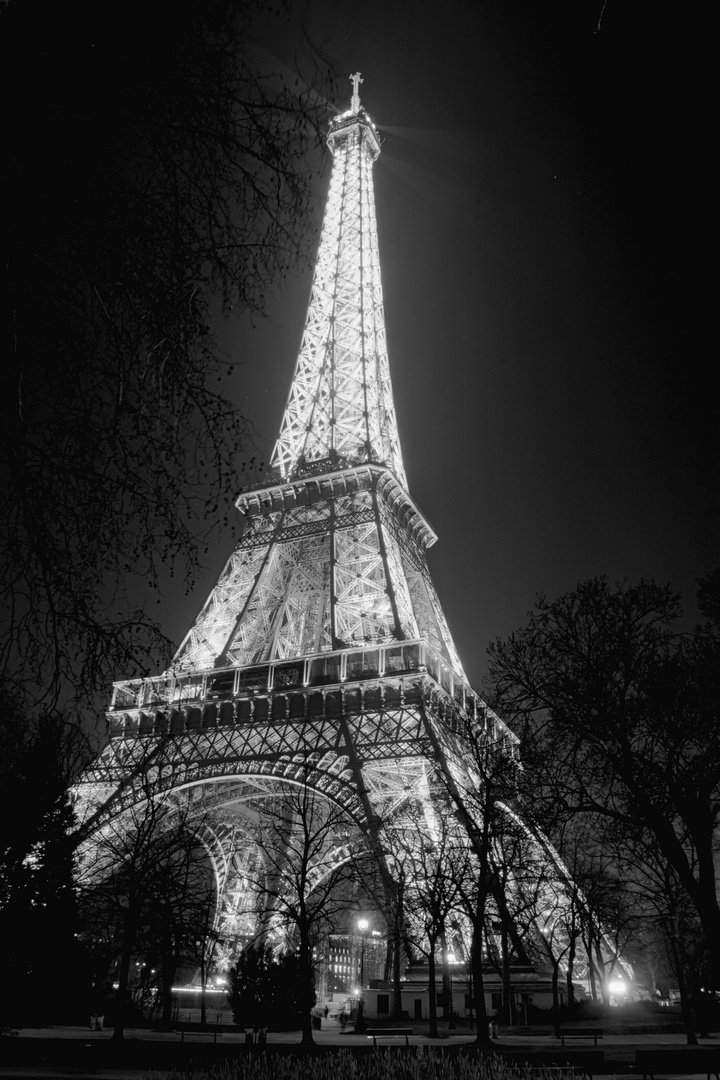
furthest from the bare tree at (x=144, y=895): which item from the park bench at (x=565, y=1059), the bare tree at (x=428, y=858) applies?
the park bench at (x=565, y=1059)

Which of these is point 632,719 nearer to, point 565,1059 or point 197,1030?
point 565,1059

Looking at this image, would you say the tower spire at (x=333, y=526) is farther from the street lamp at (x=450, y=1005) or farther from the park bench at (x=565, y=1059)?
the park bench at (x=565, y=1059)

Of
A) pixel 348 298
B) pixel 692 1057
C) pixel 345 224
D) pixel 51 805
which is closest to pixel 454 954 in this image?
pixel 51 805

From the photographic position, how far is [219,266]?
5785 mm

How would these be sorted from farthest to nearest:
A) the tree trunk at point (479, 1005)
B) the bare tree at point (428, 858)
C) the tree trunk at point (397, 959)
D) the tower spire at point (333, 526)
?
1. the tower spire at point (333, 526)
2. the bare tree at point (428, 858)
3. the tree trunk at point (397, 959)
4. the tree trunk at point (479, 1005)

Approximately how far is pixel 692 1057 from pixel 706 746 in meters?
5.20

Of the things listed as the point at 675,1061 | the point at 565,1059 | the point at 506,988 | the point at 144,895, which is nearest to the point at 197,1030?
Answer: the point at 144,895

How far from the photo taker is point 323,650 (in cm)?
3897

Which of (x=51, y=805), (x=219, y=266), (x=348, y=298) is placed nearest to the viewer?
(x=219, y=266)

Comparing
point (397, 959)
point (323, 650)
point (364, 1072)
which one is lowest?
point (364, 1072)

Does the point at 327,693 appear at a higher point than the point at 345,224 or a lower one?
lower

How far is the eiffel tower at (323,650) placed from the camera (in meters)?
34.0

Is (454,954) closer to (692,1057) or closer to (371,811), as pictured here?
(371,811)

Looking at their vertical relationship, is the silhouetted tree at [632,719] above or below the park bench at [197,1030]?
above
